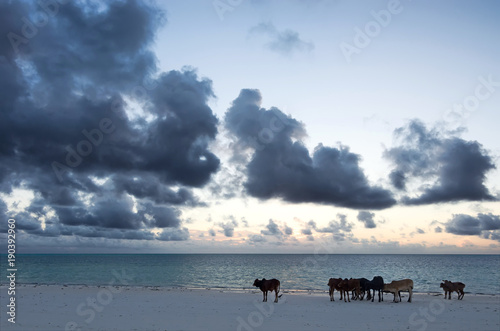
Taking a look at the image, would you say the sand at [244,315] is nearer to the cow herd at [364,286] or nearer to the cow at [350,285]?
the cow herd at [364,286]

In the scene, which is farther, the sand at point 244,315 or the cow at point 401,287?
the cow at point 401,287

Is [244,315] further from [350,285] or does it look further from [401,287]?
[401,287]

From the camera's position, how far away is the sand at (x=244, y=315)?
18.6 m

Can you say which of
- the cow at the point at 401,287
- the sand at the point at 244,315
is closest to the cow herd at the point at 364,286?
the cow at the point at 401,287

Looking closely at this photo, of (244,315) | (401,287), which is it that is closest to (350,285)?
(401,287)

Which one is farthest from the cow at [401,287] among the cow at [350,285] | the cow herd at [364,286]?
the cow at [350,285]

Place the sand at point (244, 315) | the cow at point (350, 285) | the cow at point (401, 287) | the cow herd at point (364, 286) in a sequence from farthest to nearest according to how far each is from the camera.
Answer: the cow at point (350, 285)
the cow herd at point (364, 286)
the cow at point (401, 287)
the sand at point (244, 315)

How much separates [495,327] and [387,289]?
10.5 metres

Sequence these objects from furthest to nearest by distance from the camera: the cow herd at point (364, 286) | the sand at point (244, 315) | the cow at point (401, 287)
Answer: the cow herd at point (364, 286) < the cow at point (401, 287) < the sand at point (244, 315)

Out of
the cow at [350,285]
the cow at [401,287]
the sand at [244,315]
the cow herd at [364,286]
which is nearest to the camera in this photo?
the sand at [244,315]

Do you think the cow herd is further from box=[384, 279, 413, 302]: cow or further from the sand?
the sand

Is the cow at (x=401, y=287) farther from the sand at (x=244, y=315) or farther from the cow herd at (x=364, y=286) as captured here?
the sand at (x=244, y=315)

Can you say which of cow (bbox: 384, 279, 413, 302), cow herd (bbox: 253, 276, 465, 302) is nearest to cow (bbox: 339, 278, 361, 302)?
cow herd (bbox: 253, 276, 465, 302)

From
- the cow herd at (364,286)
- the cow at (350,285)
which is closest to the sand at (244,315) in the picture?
the cow herd at (364,286)
